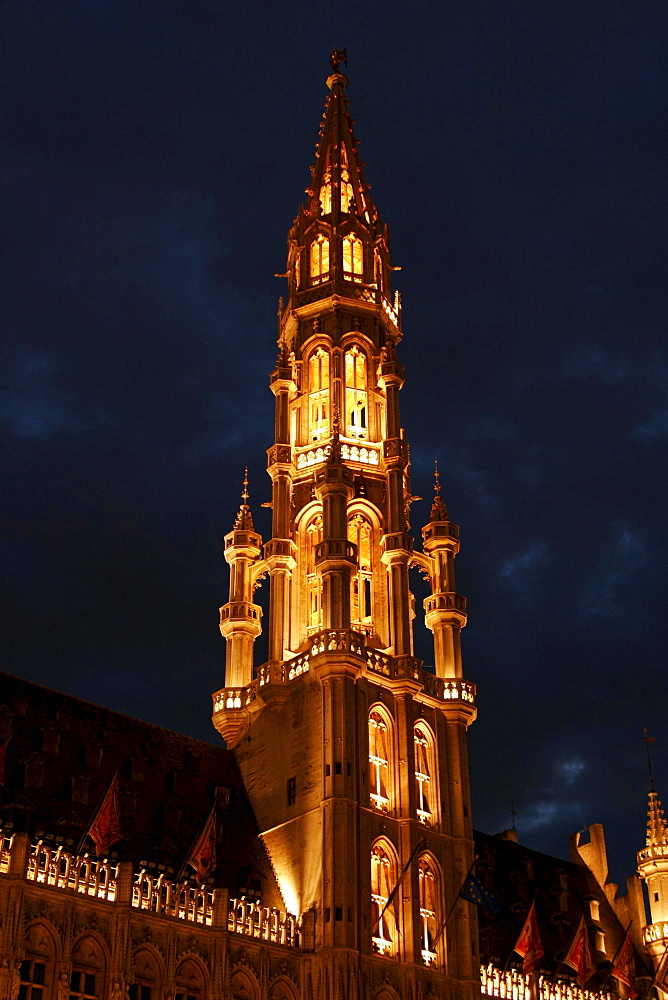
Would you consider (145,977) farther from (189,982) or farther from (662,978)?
(662,978)

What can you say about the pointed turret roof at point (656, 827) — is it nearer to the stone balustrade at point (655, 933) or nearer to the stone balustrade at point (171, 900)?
the stone balustrade at point (655, 933)

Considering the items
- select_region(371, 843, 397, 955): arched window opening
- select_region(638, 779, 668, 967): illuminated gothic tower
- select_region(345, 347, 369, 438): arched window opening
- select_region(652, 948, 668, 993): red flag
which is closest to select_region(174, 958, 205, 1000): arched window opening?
select_region(371, 843, 397, 955): arched window opening

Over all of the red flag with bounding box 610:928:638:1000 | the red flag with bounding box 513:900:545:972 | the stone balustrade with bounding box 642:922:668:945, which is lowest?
the red flag with bounding box 513:900:545:972

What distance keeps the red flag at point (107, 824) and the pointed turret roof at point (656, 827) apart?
120 feet

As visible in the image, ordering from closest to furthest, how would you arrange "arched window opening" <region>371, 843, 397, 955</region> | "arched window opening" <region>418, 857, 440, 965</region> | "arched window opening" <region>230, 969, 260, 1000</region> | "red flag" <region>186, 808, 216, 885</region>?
"arched window opening" <region>230, 969, 260, 1000</region>, "red flag" <region>186, 808, 216, 885</region>, "arched window opening" <region>371, 843, 397, 955</region>, "arched window opening" <region>418, 857, 440, 965</region>

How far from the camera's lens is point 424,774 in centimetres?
6725

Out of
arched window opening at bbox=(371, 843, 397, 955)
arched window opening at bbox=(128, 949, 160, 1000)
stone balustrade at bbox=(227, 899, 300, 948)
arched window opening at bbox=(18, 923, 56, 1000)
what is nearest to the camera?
arched window opening at bbox=(18, 923, 56, 1000)

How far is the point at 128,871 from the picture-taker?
5394 cm

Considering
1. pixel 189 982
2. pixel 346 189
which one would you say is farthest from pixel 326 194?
pixel 189 982

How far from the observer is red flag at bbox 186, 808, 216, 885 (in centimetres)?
5912

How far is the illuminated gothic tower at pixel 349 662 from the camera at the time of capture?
6150 centimetres

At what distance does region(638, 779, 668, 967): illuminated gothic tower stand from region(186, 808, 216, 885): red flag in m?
30.9

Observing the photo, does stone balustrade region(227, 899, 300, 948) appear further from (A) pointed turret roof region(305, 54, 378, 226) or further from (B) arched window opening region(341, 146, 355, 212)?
(B) arched window opening region(341, 146, 355, 212)

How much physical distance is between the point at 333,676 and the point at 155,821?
9978mm
